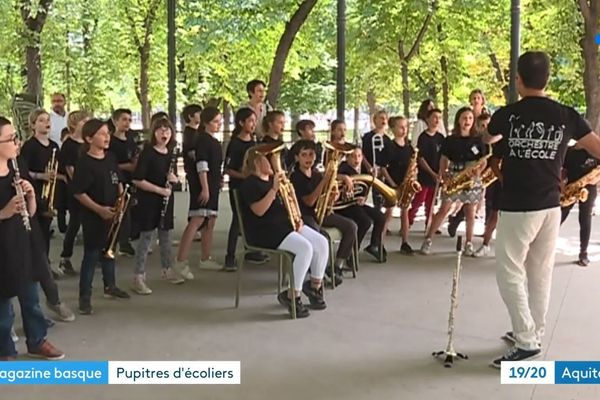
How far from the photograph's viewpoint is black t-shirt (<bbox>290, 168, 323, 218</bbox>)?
6094mm

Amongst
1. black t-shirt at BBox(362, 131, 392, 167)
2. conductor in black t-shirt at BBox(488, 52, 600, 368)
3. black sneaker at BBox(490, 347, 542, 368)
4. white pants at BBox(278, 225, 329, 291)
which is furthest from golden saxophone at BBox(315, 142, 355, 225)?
black sneaker at BBox(490, 347, 542, 368)

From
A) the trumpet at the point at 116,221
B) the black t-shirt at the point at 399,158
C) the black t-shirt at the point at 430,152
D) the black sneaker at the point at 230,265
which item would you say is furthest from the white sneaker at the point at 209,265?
the black t-shirt at the point at 430,152

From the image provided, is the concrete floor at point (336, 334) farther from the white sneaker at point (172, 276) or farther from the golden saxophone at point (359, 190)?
the golden saxophone at point (359, 190)

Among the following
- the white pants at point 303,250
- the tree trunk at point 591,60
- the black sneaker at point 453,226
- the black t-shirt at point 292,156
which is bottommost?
the black sneaker at point 453,226

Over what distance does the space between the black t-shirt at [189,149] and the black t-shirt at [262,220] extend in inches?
44.9

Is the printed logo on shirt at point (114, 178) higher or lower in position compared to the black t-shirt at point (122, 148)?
lower

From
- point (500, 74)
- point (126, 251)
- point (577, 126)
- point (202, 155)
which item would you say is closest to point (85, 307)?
point (202, 155)

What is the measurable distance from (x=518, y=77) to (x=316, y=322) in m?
2.23

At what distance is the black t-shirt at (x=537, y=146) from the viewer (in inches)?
164

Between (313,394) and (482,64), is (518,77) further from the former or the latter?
(482,64)

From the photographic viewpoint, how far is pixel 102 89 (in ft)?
68.1

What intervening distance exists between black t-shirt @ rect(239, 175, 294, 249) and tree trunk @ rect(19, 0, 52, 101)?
24.2 ft

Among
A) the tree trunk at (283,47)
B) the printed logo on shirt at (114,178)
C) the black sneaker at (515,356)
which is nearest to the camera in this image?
the black sneaker at (515,356)

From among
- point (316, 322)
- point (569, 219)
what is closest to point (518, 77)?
point (316, 322)
